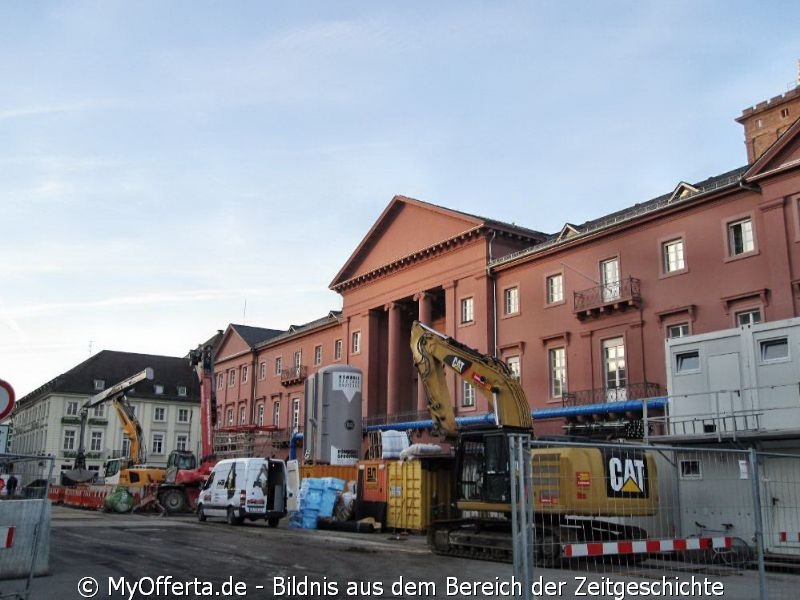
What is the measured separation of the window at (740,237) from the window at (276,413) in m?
37.3

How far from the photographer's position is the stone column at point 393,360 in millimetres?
44875

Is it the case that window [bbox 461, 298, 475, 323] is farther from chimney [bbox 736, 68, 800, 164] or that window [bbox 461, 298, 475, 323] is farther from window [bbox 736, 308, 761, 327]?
chimney [bbox 736, 68, 800, 164]

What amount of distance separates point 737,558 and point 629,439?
19355 millimetres

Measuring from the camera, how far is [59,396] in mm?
82000

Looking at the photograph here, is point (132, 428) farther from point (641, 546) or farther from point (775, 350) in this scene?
point (641, 546)

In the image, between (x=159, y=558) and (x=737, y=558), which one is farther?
(x=159, y=558)

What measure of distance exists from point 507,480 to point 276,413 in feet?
146

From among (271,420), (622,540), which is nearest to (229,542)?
(622,540)

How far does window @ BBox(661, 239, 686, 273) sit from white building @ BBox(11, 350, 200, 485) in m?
60.2

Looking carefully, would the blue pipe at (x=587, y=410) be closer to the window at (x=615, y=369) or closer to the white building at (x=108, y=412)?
the window at (x=615, y=369)

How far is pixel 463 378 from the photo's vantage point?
20.7 meters

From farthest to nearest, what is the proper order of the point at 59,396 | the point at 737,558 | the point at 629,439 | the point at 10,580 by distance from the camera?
the point at 59,396, the point at 629,439, the point at 10,580, the point at 737,558

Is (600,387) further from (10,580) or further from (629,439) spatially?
(10,580)

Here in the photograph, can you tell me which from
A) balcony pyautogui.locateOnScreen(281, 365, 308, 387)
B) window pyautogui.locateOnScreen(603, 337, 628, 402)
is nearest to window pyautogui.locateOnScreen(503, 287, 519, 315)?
window pyautogui.locateOnScreen(603, 337, 628, 402)
